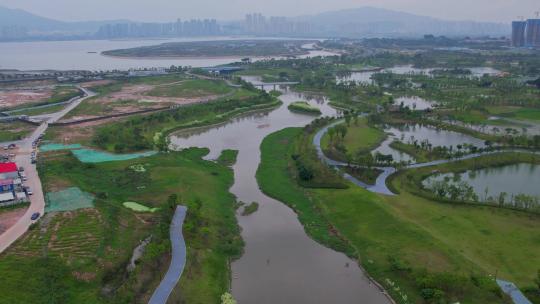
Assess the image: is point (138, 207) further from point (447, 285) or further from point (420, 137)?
point (420, 137)

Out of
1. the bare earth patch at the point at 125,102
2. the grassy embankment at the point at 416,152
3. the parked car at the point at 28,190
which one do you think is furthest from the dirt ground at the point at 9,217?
the grassy embankment at the point at 416,152

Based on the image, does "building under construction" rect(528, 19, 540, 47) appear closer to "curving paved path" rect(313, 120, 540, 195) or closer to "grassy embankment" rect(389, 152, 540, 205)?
"curving paved path" rect(313, 120, 540, 195)

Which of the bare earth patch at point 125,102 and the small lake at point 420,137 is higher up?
the bare earth patch at point 125,102

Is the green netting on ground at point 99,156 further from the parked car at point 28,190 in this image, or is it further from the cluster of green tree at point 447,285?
the cluster of green tree at point 447,285

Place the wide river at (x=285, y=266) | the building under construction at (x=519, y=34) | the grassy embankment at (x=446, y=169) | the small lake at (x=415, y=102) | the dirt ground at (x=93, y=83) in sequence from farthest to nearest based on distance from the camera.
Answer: the building under construction at (x=519, y=34) → the dirt ground at (x=93, y=83) → the small lake at (x=415, y=102) → the grassy embankment at (x=446, y=169) → the wide river at (x=285, y=266)

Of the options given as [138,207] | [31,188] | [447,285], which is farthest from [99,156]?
[447,285]

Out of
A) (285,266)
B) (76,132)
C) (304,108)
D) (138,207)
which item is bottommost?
(285,266)
